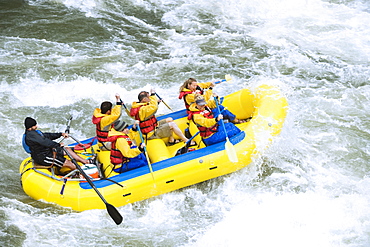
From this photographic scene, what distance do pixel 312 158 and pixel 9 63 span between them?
726 centimetres

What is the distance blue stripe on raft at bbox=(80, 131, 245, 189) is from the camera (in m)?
6.00

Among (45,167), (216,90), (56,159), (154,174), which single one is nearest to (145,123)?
(154,174)

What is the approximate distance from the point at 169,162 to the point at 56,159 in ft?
5.14

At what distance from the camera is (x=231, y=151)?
6.10 metres

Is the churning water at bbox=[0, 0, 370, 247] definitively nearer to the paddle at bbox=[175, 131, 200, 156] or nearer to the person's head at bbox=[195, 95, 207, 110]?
the paddle at bbox=[175, 131, 200, 156]

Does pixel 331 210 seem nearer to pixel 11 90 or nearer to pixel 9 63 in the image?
pixel 11 90

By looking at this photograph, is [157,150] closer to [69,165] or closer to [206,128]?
[206,128]

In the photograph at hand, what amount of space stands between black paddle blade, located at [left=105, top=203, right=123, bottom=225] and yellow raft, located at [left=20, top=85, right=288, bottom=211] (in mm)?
255

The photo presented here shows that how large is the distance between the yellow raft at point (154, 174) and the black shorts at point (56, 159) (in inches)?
4.8

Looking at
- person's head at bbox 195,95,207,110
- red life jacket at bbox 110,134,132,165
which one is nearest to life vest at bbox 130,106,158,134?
red life jacket at bbox 110,134,132,165

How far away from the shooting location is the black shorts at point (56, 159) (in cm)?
611

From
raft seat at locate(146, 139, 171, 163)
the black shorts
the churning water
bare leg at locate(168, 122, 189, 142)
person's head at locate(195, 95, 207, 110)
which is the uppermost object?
person's head at locate(195, 95, 207, 110)

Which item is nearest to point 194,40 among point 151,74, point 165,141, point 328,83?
point 151,74

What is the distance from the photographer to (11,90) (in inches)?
372
